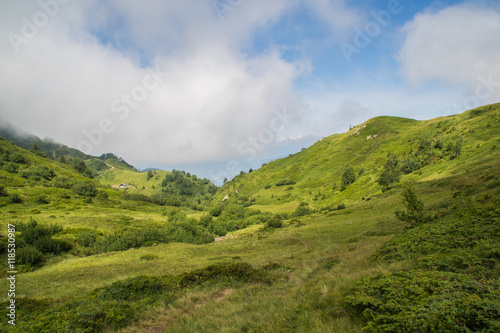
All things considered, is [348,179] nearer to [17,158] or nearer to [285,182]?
[285,182]

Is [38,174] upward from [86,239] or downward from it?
upward

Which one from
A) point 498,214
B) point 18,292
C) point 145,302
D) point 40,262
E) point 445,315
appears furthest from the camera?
point 40,262

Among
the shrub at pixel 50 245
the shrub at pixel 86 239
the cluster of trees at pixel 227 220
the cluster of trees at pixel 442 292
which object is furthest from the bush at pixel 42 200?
the cluster of trees at pixel 442 292

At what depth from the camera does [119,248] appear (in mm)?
36719

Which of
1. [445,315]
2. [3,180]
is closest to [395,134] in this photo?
→ [445,315]

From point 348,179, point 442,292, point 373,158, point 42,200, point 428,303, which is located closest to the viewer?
point 428,303

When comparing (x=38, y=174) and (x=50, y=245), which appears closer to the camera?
(x=50, y=245)

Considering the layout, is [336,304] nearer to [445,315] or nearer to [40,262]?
[445,315]

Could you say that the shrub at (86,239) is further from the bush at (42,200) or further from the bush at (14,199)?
the bush at (42,200)

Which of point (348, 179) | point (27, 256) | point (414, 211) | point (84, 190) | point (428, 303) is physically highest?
point (84, 190)

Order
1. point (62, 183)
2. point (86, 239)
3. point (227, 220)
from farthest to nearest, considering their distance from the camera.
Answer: point (62, 183) < point (227, 220) < point (86, 239)

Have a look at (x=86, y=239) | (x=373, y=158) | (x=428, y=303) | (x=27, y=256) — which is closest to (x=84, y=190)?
(x=86, y=239)

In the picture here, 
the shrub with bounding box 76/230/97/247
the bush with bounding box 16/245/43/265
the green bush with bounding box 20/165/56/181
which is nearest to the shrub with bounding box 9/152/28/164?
the green bush with bounding box 20/165/56/181

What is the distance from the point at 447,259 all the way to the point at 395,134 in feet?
660
